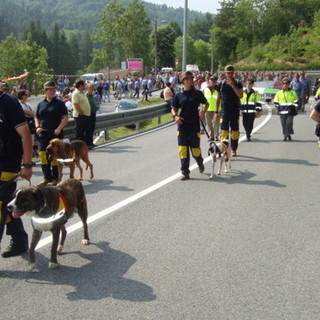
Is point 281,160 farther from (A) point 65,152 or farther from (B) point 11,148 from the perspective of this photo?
(B) point 11,148

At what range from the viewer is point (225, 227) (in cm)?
634

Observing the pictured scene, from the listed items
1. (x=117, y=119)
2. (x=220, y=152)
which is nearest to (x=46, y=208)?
(x=220, y=152)

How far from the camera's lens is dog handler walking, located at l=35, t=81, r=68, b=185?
28.7ft

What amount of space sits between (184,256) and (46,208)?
5.09 feet

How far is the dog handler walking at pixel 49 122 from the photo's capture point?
8.74 meters

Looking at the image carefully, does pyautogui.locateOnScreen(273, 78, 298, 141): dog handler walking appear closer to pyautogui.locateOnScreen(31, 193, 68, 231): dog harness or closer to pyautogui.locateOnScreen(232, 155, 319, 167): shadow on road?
pyautogui.locateOnScreen(232, 155, 319, 167): shadow on road

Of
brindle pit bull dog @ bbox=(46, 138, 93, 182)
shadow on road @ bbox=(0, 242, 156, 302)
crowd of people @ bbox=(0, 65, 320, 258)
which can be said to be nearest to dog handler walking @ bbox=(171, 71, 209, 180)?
crowd of people @ bbox=(0, 65, 320, 258)

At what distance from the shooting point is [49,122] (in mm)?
8797

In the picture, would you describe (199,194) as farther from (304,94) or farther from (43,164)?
(304,94)

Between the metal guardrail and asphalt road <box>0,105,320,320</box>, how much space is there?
4.33 m

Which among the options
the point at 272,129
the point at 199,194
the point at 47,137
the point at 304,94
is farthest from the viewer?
the point at 304,94

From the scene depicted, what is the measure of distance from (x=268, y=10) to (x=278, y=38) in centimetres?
2337

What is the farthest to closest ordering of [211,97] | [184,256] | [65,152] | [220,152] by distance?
1. [211,97]
2. [220,152]
3. [65,152]
4. [184,256]

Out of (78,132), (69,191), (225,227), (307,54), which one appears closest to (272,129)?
(78,132)
